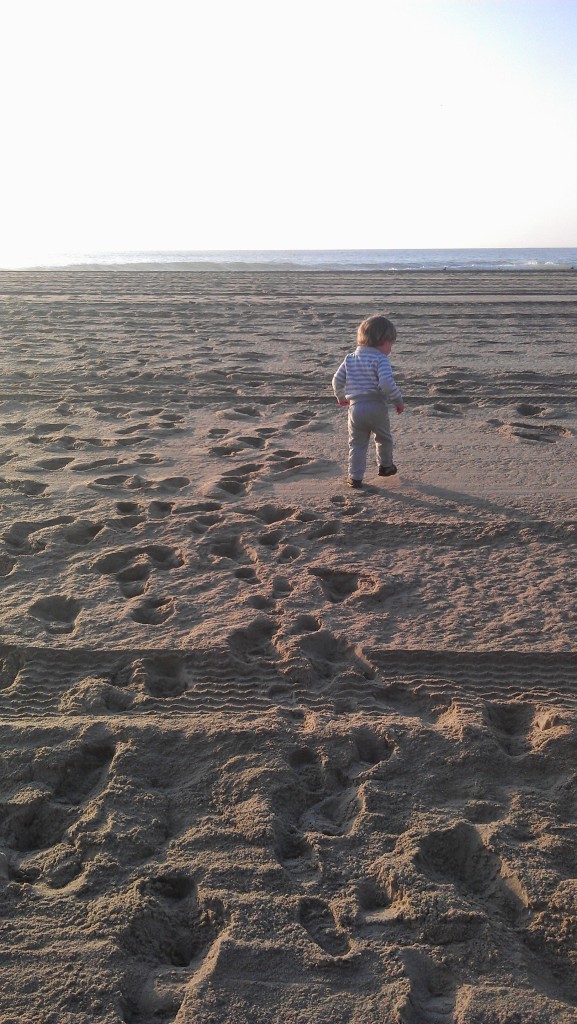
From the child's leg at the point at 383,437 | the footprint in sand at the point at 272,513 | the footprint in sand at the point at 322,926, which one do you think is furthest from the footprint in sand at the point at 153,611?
the child's leg at the point at 383,437

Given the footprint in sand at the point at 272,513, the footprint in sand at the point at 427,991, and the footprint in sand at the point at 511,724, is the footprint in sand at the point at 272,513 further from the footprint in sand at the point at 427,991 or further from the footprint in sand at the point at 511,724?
the footprint in sand at the point at 427,991

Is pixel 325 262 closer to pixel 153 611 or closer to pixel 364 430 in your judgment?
pixel 364 430

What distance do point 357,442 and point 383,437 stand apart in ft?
0.68

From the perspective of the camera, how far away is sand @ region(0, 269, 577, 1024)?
5.95 ft

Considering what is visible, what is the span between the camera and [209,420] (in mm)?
6320

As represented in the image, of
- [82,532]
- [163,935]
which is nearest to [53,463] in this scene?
[82,532]

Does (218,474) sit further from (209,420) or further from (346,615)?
(346,615)

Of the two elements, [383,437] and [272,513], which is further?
[383,437]

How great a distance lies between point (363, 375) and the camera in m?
4.88

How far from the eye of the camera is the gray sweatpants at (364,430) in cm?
479

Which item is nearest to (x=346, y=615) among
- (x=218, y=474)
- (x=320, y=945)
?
(x=320, y=945)

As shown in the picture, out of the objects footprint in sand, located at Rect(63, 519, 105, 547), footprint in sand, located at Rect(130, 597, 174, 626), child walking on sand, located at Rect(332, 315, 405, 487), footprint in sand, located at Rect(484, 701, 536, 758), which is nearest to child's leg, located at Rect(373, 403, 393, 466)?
child walking on sand, located at Rect(332, 315, 405, 487)

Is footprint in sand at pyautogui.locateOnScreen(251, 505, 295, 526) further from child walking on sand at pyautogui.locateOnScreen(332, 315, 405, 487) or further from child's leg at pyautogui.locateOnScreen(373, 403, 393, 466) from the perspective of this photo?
child's leg at pyautogui.locateOnScreen(373, 403, 393, 466)

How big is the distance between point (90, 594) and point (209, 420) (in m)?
3.04
